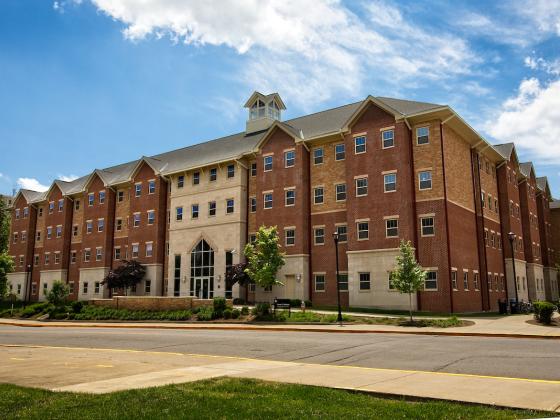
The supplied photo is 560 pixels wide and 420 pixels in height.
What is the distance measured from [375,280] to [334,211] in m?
6.81

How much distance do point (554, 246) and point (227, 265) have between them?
40990 mm

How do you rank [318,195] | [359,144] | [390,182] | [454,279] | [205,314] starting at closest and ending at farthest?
[205,314] < [454,279] < [390,182] < [359,144] < [318,195]

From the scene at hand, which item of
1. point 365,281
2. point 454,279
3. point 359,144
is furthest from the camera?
point 359,144

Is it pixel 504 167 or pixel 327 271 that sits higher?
pixel 504 167

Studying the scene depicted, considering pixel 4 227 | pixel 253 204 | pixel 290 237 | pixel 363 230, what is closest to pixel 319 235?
pixel 290 237

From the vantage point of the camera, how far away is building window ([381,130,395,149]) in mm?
36531

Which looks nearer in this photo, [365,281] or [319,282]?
[365,281]

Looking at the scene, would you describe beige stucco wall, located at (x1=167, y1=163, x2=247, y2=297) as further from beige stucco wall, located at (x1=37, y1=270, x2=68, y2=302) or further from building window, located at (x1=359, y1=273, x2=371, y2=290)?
beige stucco wall, located at (x1=37, y1=270, x2=68, y2=302)

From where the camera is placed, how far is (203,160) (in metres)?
49.0

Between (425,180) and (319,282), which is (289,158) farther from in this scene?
(425,180)

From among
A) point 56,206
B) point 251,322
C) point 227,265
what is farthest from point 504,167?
point 56,206

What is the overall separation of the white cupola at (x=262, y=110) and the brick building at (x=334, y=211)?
14 cm

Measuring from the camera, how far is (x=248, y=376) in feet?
34.7

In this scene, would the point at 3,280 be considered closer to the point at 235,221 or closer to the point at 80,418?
the point at 235,221
